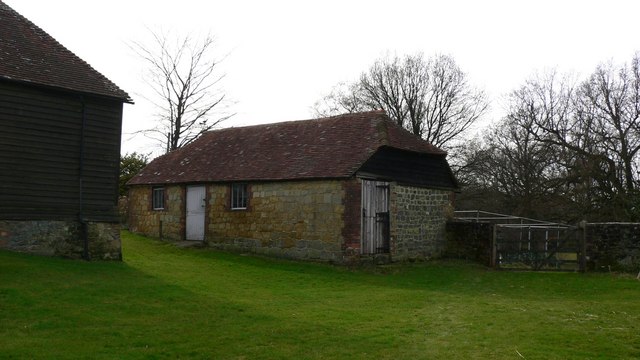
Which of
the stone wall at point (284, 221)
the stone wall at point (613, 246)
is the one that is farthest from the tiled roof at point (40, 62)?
the stone wall at point (613, 246)

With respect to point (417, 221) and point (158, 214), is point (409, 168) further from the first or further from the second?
point (158, 214)

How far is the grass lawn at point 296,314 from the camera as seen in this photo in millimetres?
8625

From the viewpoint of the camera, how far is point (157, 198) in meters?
26.7

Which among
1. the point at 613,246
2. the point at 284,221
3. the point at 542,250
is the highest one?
the point at 284,221

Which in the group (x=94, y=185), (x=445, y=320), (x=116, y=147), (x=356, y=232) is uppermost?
(x=116, y=147)

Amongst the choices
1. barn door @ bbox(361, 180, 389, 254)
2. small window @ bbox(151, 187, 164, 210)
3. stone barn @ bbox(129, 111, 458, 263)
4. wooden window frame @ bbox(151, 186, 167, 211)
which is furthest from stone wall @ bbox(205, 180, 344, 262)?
small window @ bbox(151, 187, 164, 210)

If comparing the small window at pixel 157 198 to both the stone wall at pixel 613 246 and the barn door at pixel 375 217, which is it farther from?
the stone wall at pixel 613 246

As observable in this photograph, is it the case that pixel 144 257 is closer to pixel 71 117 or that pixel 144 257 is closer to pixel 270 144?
pixel 71 117

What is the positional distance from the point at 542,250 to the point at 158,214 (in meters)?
15.9

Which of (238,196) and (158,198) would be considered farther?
(158,198)

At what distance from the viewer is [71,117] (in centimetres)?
1667

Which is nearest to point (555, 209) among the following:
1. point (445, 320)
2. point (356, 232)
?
point (356, 232)

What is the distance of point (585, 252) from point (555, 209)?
1307cm

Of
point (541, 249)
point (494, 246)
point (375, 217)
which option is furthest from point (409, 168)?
point (541, 249)
